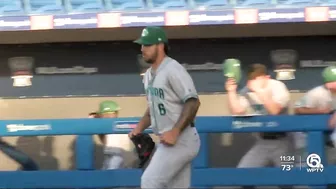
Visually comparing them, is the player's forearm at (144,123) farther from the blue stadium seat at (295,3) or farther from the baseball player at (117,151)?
the blue stadium seat at (295,3)

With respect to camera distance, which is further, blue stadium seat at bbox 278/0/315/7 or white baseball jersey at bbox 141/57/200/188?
blue stadium seat at bbox 278/0/315/7

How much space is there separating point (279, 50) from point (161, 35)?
9.92ft

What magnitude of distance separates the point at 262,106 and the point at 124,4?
171 centimetres

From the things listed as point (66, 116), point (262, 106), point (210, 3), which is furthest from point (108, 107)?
point (262, 106)

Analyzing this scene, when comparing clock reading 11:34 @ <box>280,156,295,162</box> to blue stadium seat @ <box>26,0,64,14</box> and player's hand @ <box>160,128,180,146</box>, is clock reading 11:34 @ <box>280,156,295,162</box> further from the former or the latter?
blue stadium seat @ <box>26,0,64,14</box>

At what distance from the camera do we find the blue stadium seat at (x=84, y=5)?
7.49 metres

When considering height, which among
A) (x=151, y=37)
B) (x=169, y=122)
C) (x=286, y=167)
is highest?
(x=151, y=37)

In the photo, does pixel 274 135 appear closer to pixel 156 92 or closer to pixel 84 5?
pixel 156 92

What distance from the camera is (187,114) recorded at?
16.9 feet

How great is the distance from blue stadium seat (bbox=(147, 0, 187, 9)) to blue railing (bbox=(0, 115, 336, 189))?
53.0 inches

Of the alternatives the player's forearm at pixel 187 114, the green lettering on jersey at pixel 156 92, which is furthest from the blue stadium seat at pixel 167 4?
the player's forearm at pixel 187 114

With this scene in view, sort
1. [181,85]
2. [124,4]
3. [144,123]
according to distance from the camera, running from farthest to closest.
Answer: [124,4] < [144,123] < [181,85]

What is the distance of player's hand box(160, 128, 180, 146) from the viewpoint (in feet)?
16.8

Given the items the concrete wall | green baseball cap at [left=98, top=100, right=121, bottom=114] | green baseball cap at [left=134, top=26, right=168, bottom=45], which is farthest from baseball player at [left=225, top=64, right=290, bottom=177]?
green baseball cap at [left=134, top=26, right=168, bottom=45]
